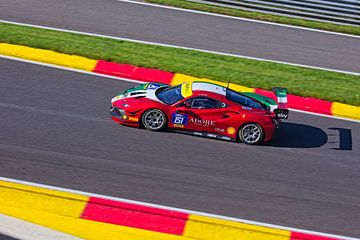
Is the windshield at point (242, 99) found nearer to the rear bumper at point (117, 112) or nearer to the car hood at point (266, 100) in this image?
the car hood at point (266, 100)

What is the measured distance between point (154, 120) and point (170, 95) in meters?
0.62

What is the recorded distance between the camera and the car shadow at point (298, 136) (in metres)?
15.7

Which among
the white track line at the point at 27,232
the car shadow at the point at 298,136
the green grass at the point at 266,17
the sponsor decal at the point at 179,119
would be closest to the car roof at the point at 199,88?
the sponsor decal at the point at 179,119

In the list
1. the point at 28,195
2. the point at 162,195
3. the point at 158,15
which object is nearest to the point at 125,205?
the point at 162,195

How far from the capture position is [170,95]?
50.9 feet

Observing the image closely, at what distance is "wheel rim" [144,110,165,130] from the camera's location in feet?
50.1

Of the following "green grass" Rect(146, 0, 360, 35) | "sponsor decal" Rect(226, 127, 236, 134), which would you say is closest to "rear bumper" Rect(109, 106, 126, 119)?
"sponsor decal" Rect(226, 127, 236, 134)

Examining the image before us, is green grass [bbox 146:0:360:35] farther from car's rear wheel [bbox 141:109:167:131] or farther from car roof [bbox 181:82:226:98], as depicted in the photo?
car's rear wheel [bbox 141:109:167:131]

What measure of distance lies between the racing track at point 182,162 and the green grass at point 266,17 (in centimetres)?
596

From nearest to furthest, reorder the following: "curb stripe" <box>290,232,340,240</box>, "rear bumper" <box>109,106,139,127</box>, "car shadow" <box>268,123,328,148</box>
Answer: "curb stripe" <box>290,232,340,240</box>, "rear bumper" <box>109,106,139,127</box>, "car shadow" <box>268,123,328,148</box>

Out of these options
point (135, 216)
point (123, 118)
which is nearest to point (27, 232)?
point (135, 216)

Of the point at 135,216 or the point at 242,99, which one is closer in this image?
the point at 135,216

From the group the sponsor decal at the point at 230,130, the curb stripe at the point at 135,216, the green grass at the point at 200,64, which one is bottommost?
the curb stripe at the point at 135,216

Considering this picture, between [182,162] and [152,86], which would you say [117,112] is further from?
[182,162]
